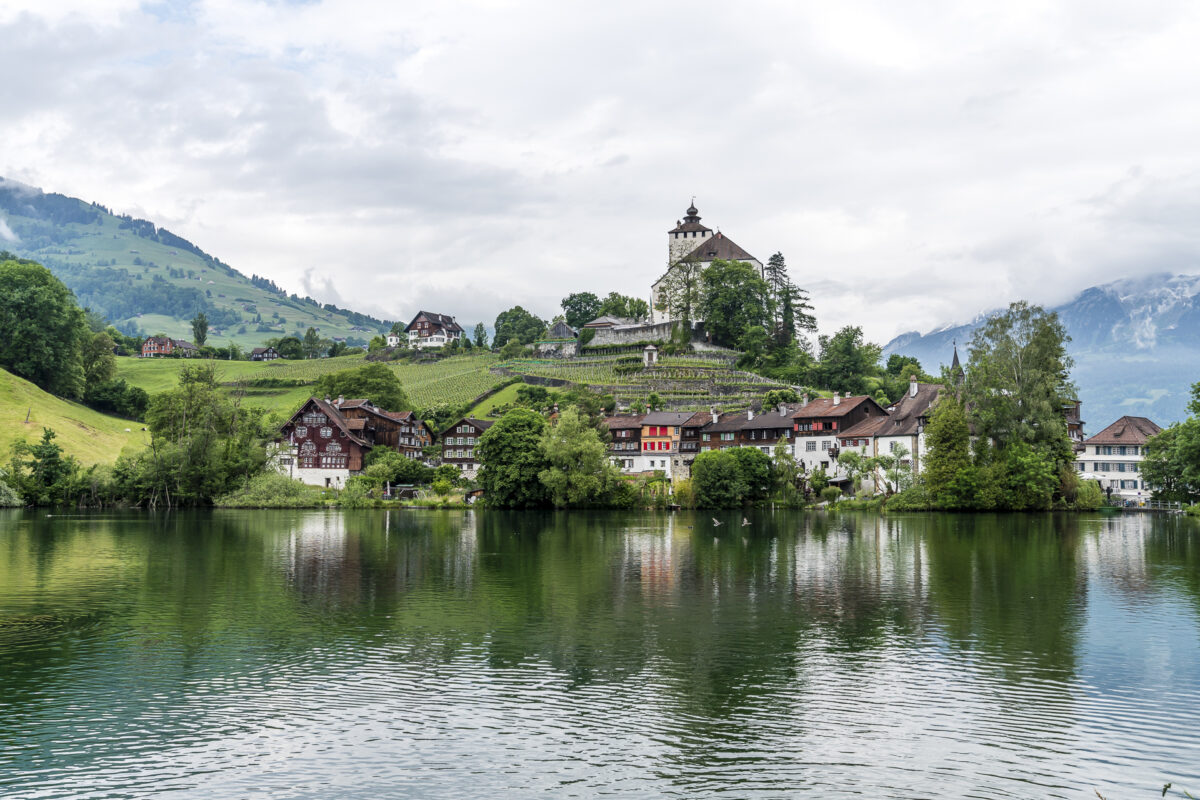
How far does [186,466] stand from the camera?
319ft

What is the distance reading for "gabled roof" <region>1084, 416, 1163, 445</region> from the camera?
339ft

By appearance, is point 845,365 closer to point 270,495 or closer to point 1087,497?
point 1087,497

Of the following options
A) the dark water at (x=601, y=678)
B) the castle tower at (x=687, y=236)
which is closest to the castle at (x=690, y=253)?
the castle tower at (x=687, y=236)

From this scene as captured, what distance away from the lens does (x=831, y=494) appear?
309ft

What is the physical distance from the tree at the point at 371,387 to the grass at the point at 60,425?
25349 mm

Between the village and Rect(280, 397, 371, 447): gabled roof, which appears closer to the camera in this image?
the village

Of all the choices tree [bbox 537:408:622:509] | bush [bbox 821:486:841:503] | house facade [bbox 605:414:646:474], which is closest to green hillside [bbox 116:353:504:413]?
house facade [bbox 605:414:646:474]

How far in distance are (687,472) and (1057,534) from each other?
169 feet

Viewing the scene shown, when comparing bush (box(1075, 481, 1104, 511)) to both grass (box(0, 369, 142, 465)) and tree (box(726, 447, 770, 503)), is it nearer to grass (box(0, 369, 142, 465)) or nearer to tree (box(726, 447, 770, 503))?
tree (box(726, 447, 770, 503))

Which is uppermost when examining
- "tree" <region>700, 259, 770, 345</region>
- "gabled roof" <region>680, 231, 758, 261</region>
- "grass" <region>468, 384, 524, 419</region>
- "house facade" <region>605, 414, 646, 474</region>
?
"gabled roof" <region>680, 231, 758, 261</region>

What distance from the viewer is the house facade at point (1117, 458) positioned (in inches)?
4065

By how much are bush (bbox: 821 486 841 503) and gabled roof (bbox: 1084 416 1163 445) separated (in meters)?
31.3

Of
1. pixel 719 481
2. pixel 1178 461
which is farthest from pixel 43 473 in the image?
pixel 1178 461

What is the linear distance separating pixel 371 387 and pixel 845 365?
209ft
